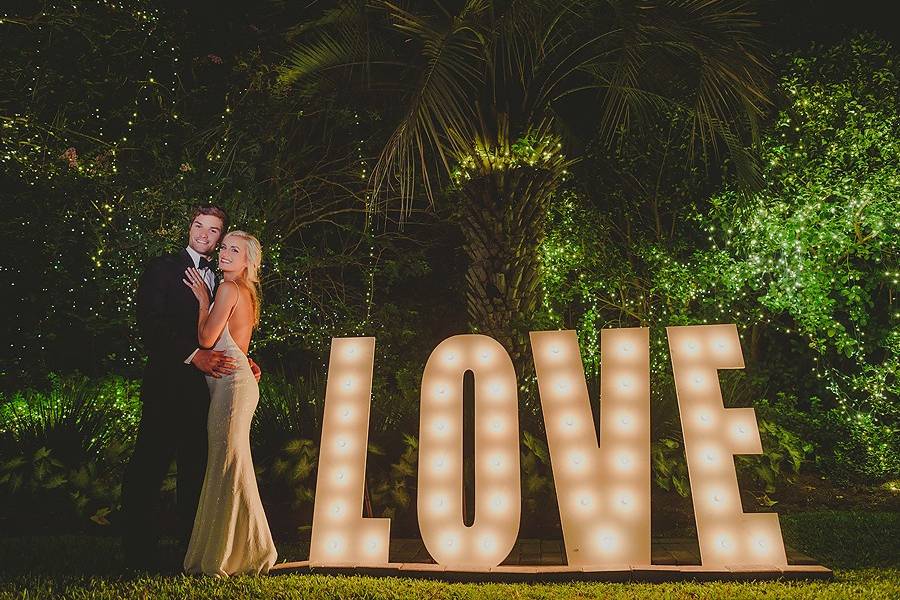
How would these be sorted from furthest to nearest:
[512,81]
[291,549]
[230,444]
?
[512,81] → [291,549] → [230,444]

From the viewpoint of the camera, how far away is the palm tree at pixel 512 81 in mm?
6066

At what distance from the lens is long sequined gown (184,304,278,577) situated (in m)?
4.33

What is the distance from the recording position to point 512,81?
23.9 ft

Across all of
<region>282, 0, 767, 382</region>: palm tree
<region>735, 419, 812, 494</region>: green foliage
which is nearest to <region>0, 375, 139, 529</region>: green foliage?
<region>282, 0, 767, 382</region>: palm tree

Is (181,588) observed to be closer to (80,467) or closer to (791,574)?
(80,467)

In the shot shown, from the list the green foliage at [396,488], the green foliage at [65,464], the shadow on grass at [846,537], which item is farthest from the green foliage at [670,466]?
the green foliage at [65,464]

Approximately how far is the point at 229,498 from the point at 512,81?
196 inches

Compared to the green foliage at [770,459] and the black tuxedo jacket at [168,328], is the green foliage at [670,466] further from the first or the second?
the black tuxedo jacket at [168,328]

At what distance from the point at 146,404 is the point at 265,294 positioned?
17.8ft

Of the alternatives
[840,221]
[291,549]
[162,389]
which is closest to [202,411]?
[162,389]

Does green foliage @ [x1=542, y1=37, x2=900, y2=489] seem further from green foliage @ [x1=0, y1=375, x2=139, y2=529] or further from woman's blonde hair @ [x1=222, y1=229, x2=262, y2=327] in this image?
green foliage @ [x1=0, y1=375, x2=139, y2=529]

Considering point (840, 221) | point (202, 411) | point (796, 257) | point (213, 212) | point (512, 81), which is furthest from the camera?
point (796, 257)

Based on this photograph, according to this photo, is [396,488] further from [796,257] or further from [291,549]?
[796,257]

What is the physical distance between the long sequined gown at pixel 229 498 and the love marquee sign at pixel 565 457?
41cm
